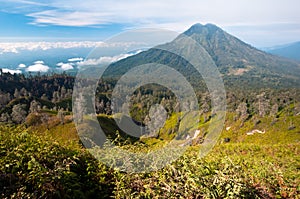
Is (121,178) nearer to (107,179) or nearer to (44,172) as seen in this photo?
(107,179)

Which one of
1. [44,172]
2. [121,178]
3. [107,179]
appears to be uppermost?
[44,172]

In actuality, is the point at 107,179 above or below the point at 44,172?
below

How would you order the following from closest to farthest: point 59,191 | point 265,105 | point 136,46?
point 59,191, point 136,46, point 265,105

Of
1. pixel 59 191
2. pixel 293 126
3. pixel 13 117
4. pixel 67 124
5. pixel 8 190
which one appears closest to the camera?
pixel 8 190

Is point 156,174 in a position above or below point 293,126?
above

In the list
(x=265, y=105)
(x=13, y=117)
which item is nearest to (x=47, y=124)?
(x=13, y=117)

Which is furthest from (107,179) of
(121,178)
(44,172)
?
(44,172)

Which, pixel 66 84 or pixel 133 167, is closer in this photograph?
pixel 133 167

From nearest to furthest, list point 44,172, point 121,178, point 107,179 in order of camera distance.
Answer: point 44,172 < point 121,178 < point 107,179

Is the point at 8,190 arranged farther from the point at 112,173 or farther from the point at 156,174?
the point at 156,174

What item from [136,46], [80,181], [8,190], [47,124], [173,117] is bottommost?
[173,117]
